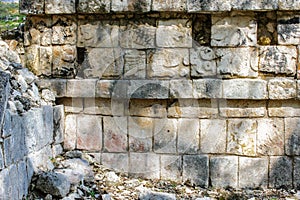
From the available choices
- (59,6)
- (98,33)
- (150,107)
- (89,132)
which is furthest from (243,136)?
(59,6)

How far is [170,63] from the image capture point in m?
5.24

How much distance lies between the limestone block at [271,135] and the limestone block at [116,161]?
172 cm

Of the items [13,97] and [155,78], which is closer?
[13,97]

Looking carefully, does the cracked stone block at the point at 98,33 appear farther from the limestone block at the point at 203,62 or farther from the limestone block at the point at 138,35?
the limestone block at the point at 203,62

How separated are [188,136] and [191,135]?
40 millimetres

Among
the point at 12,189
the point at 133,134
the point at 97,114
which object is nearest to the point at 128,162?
the point at 133,134

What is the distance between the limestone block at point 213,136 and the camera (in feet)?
17.1

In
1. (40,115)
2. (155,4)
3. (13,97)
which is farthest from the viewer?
(155,4)

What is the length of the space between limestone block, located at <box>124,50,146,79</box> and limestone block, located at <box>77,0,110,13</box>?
0.61m

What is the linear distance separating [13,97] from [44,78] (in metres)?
1.23

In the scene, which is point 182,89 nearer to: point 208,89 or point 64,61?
point 208,89

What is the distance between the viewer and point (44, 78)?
213 inches

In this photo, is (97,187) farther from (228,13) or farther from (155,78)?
(228,13)

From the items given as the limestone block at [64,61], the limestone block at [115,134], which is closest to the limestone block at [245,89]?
the limestone block at [115,134]
